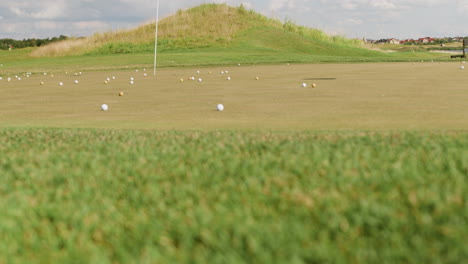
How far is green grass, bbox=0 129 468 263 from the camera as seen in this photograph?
3562 millimetres

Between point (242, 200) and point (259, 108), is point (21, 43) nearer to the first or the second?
point (259, 108)

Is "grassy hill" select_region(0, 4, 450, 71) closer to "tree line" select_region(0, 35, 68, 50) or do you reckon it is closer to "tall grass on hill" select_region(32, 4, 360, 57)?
"tall grass on hill" select_region(32, 4, 360, 57)

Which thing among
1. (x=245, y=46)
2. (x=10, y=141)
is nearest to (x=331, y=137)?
(x=10, y=141)

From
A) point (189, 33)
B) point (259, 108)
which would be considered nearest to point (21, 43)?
point (189, 33)

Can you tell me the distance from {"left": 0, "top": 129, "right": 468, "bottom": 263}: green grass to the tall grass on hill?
5164 cm

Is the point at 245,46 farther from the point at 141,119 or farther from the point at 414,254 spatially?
the point at 414,254

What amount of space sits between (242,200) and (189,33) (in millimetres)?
60793

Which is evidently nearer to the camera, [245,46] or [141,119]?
[141,119]

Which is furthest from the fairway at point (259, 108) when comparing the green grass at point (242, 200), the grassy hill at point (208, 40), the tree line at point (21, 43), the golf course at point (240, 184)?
the tree line at point (21, 43)

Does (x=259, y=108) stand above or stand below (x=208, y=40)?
below

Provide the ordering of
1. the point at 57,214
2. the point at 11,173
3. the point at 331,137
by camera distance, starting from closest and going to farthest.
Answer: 1. the point at 57,214
2. the point at 11,173
3. the point at 331,137

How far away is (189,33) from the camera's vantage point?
210 ft

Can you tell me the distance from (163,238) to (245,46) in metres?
53.2

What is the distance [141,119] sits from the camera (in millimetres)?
9922
